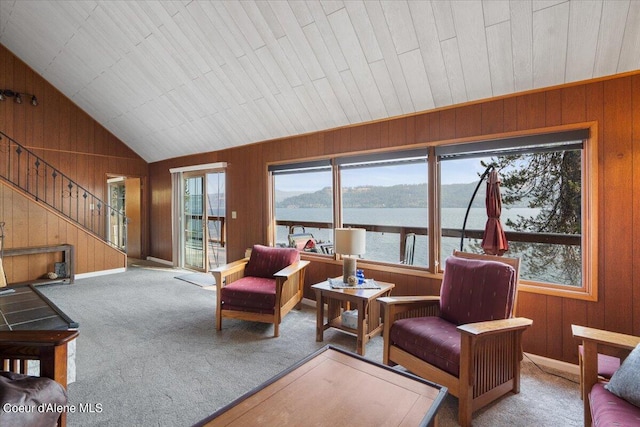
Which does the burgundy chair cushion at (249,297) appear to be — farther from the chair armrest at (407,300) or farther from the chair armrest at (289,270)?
the chair armrest at (407,300)

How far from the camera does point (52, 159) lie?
19.9ft

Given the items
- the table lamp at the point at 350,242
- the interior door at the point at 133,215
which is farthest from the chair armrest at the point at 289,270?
the interior door at the point at 133,215

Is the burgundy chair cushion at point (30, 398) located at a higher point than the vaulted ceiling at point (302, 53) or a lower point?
lower

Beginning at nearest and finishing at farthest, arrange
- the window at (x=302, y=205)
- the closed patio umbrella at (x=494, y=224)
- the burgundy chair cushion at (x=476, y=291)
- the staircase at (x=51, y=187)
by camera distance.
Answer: the burgundy chair cushion at (x=476, y=291) → the closed patio umbrella at (x=494, y=224) → the window at (x=302, y=205) → the staircase at (x=51, y=187)

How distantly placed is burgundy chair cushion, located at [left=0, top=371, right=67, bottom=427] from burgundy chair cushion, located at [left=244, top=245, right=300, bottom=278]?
2376 mm

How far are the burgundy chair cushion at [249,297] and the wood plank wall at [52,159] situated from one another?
4.06m

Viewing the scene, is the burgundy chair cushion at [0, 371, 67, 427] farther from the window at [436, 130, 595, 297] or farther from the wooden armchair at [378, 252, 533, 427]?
the window at [436, 130, 595, 297]

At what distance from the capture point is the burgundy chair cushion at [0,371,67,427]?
1.11 metres

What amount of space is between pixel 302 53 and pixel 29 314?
330cm

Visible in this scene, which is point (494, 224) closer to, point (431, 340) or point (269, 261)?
point (431, 340)

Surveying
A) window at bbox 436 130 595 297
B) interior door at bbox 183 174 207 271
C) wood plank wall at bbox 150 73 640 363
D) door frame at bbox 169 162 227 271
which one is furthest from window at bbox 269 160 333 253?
door frame at bbox 169 162 227 271

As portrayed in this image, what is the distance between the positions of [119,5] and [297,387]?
455cm

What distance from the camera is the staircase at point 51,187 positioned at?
18.7 feet

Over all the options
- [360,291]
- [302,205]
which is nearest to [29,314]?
[360,291]
